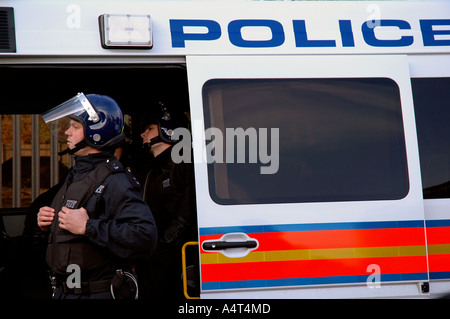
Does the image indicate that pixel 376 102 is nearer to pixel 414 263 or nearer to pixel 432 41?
pixel 432 41

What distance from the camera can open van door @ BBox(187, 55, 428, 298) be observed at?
3.29 m

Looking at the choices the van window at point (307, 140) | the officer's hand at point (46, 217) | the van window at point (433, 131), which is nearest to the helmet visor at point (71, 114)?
the officer's hand at point (46, 217)

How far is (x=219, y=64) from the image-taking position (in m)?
3.39

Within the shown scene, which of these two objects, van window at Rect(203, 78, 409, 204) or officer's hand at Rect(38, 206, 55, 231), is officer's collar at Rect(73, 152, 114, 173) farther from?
van window at Rect(203, 78, 409, 204)

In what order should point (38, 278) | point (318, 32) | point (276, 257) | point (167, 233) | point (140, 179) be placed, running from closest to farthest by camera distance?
point (276, 257)
point (318, 32)
point (167, 233)
point (140, 179)
point (38, 278)

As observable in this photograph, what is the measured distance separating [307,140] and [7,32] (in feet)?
6.03

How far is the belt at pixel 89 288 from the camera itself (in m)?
3.02

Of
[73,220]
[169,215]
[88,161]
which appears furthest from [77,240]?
[169,215]

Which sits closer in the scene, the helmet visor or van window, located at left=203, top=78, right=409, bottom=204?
the helmet visor

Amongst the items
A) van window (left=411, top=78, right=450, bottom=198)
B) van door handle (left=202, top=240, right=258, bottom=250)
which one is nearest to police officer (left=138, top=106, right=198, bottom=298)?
van door handle (left=202, top=240, right=258, bottom=250)

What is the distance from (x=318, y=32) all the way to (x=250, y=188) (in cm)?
104

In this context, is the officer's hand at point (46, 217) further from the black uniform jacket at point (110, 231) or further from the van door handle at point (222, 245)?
the van door handle at point (222, 245)

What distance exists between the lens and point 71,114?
10.7ft
